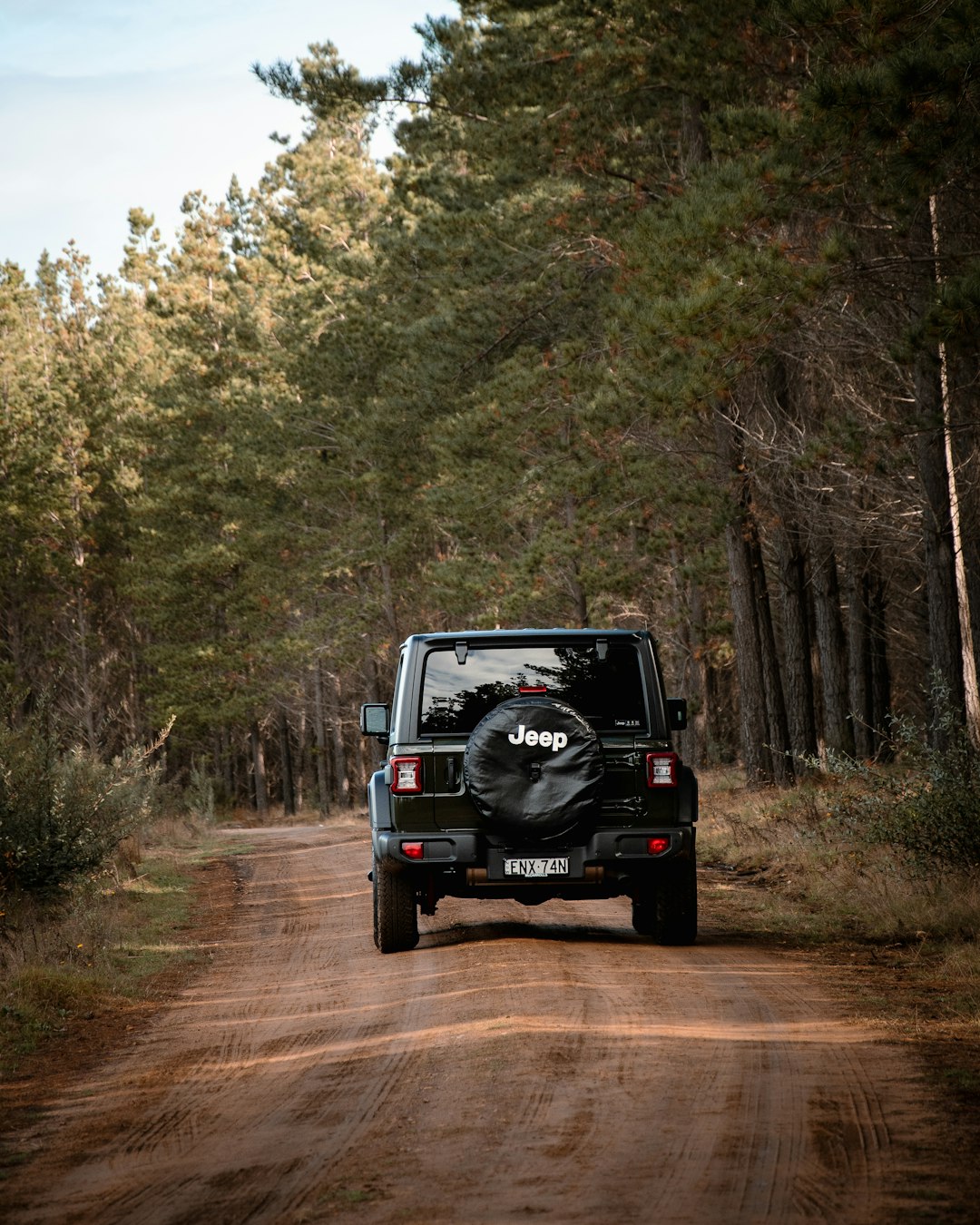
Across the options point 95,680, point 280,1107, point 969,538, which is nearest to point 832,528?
point 969,538

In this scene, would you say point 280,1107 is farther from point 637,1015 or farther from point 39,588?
point 39,588

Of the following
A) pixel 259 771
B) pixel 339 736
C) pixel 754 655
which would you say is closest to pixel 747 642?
pixel 754 655

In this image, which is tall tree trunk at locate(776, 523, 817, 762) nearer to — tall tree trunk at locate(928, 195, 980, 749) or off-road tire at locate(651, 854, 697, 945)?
tall tree trunk at locate(928, 195, 980, 749)

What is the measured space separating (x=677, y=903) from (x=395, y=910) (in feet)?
7.01

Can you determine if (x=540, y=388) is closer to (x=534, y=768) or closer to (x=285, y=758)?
(x=534, y=768)

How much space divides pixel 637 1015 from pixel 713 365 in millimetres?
7771

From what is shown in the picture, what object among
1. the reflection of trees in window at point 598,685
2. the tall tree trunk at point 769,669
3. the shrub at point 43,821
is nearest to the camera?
the reflection of trees in window at point 598,685

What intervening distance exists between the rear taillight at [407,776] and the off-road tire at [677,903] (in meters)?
1.96

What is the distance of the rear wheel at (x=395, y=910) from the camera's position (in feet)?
35.4

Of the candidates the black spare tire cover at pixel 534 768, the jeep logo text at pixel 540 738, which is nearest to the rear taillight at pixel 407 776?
the black spare tire cover at pixel 534 768

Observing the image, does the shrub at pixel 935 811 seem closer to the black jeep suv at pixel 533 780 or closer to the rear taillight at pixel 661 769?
the black jeep suv at pixel 533 780

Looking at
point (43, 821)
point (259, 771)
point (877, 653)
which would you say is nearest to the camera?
point (43, 821)

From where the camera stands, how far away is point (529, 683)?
10555 millimetres

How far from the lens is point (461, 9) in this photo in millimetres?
19594
